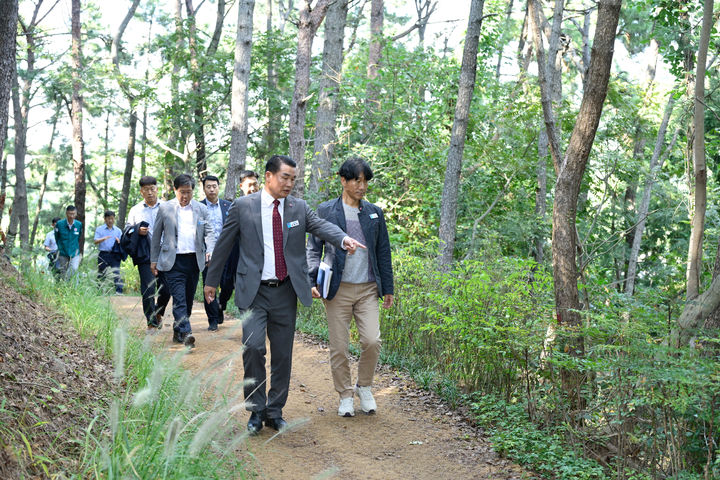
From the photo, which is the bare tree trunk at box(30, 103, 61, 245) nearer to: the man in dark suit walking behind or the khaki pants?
the man in dark suit walking behind

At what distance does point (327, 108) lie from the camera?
14.7 m

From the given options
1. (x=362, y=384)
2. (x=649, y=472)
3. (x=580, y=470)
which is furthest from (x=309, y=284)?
(x=649, y=472)

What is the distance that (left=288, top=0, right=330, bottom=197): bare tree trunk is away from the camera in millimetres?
12953

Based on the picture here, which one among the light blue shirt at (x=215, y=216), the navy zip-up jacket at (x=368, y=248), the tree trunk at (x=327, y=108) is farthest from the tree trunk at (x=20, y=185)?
the navy zip-up jacket at (x=368, y=248)

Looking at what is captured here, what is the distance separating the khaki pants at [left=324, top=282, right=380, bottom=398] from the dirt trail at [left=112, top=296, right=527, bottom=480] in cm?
47

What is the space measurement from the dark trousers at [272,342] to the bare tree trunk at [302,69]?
796cm

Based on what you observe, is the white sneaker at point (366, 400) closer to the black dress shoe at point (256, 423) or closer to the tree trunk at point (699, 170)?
the black dress shoe at point (256, 423)

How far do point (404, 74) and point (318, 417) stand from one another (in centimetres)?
979

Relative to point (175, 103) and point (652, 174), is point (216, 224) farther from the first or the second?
point (175, 103)

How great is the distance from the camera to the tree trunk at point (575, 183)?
586 cm

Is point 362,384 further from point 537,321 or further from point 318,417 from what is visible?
point 537,321

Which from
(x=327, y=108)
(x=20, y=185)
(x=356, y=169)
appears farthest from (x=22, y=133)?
(x=356, y=169)

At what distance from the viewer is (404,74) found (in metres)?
14.3

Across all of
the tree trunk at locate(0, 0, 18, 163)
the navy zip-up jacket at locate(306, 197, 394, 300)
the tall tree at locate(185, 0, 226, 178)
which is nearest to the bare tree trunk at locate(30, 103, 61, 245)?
the tall tree at locate(185, 0, 226, 178)
